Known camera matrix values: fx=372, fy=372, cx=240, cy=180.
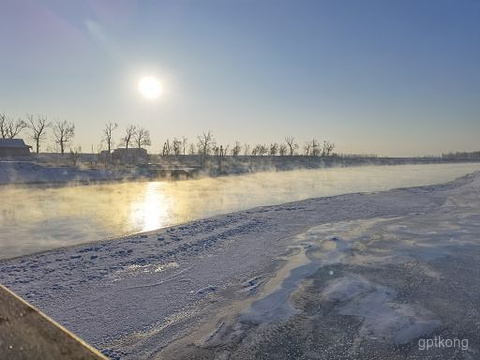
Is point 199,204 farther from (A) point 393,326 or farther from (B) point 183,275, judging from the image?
(A) point 393,326

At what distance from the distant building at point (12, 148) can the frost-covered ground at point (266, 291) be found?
5595 cm

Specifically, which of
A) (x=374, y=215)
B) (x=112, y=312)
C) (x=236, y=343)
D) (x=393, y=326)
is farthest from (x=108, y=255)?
(x=374, y=215)

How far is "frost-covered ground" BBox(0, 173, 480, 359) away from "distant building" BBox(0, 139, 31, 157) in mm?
55952

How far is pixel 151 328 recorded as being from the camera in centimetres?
454

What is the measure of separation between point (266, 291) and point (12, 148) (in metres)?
61.1

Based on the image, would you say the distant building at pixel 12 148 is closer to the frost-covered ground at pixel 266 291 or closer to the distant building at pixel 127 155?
the distant building at pixel 127 155

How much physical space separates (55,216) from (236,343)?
11.0 m

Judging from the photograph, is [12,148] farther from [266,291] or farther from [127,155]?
[266,291]

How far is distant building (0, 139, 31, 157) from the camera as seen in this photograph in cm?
5500

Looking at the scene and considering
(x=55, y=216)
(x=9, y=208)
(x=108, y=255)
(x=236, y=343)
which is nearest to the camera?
(x=236, y=343)

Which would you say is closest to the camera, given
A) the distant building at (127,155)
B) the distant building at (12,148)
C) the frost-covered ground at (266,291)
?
the frost-covered ground at (266,291)

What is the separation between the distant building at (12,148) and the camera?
55000 mm

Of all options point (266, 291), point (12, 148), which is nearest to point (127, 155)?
point (12, 148)

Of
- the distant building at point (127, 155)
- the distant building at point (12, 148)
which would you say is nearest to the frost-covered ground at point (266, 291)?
the distant building at point (12, 148)
